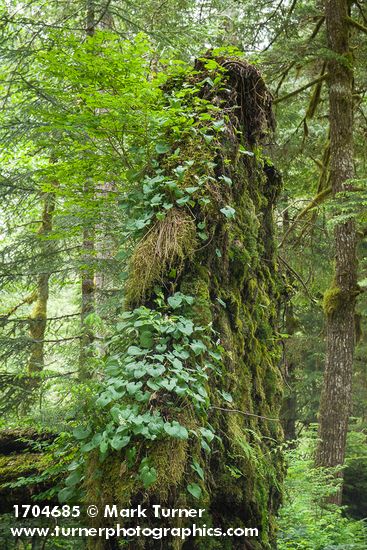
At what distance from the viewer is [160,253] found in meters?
3.26

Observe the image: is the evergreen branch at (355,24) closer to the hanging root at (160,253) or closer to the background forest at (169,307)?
the background forest at (169,307)

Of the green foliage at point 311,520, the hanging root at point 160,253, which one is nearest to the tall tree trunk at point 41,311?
the green foliage at point 311,520

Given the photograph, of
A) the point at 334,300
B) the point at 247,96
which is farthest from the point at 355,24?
the point at 247,96

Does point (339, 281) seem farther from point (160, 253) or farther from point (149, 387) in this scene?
point (149, 387)

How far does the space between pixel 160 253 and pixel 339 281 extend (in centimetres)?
544

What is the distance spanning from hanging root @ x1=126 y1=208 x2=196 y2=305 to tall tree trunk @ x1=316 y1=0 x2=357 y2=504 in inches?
199

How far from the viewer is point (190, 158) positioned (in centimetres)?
362

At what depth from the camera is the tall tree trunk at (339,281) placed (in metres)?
7.65

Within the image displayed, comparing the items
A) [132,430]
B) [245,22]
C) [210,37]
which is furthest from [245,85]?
[245,22]

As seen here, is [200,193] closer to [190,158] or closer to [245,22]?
[190,158]

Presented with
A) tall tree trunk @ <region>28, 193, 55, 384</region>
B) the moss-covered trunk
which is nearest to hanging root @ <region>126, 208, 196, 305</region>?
the moss-covered trunk

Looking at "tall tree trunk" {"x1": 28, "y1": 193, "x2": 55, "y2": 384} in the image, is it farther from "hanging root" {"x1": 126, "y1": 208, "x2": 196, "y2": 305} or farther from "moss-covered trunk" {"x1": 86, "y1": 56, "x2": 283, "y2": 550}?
"hanging root" {"x1": 126, "y1": 208, "x2": 196, "y2": 305}

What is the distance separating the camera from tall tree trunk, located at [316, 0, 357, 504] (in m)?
7.65

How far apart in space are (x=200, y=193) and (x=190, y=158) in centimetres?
30
